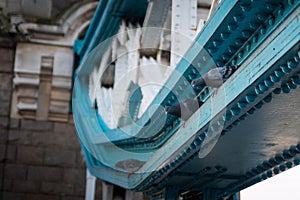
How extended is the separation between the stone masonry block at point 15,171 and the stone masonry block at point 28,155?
0.30 feet

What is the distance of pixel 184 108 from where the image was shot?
12.2 feet

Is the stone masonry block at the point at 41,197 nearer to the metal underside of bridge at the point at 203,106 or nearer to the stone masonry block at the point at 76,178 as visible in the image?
the stone masonry block at the point at 76,178

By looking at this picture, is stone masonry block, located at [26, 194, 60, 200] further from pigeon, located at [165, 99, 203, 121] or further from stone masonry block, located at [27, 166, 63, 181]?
pigeon, located at [165, 99, 203, 121]

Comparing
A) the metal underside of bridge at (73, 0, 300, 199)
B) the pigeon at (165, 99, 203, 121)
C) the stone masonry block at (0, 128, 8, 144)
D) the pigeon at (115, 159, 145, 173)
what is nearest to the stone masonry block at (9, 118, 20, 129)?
the stone masonry block at (0, 128, 8, 144)

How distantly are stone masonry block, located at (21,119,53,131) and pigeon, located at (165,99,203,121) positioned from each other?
496cm

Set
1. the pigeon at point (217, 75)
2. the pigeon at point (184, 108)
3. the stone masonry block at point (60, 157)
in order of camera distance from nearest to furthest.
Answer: the pigeon at point (217, 75) → the pigeon at point (184, 108) → the stone masonry block at point (60, 157)

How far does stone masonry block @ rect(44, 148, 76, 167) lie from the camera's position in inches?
330

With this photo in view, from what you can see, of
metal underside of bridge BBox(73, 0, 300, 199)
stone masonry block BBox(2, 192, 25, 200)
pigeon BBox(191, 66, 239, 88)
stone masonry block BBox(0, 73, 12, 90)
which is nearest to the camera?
metal underside of bridge BBox(73, 0, 300, 199)

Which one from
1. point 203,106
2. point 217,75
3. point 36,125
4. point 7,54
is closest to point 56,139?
point 36,125

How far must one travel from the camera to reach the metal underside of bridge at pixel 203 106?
2645 millimetres

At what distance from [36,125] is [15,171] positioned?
2.28ft

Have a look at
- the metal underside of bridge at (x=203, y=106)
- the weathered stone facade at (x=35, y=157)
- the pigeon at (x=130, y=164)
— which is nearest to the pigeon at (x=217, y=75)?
the metal underside of bridge at (x=203, y=106)

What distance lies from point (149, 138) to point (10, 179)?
4.11 meters

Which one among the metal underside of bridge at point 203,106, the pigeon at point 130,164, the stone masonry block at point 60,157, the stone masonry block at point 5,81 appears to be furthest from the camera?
the stone masonry block at point 5,81
